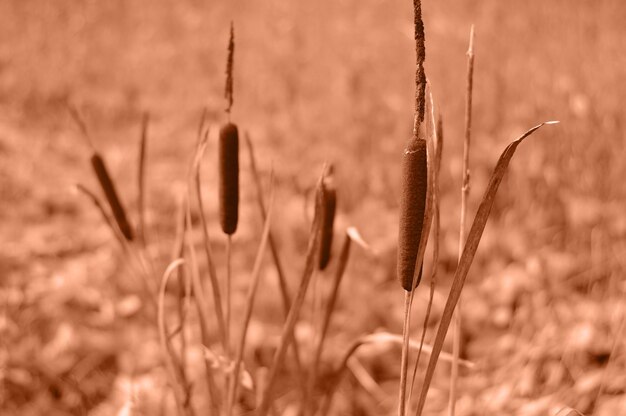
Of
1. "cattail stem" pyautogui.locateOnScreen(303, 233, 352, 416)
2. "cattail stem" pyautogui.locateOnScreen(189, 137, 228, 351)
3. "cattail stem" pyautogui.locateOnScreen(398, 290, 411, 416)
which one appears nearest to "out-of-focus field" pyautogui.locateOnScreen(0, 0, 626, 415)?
"cattail stem" pyautogui.locateOnScreen(303, 233, 352, 416)

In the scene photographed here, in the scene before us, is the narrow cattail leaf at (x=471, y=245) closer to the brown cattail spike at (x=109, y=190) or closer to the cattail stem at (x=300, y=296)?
the cattail stem at (x=300, y=296)

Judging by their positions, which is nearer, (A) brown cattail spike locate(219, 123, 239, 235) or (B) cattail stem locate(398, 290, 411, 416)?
(B) cattail stem locate(398, 290, 411, 416)

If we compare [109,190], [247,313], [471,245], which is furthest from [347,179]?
[471,245]

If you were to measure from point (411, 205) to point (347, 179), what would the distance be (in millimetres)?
2035

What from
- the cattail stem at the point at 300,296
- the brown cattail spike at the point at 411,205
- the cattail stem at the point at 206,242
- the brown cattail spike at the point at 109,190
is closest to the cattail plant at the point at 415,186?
the brown cattail spike at the point at 411,205

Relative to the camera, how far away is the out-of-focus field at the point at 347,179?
158 centimetres

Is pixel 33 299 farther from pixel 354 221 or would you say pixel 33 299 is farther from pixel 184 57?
pixel 184 57

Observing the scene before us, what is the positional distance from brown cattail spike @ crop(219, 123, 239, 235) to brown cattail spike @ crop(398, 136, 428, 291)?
0.26 m

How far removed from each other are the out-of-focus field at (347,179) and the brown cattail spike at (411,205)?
1.34 ft

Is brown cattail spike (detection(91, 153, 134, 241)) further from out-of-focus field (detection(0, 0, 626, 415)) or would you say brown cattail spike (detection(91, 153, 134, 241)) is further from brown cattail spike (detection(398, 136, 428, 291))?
brown cattail spike (detection(398, 136, 428, 291))

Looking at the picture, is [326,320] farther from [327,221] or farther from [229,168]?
[229,168]

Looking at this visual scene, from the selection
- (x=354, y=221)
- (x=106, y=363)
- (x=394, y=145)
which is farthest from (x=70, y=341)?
(x=394, y=145)

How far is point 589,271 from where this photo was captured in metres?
1.83

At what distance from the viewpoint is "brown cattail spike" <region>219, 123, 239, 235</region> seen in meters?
0.78
